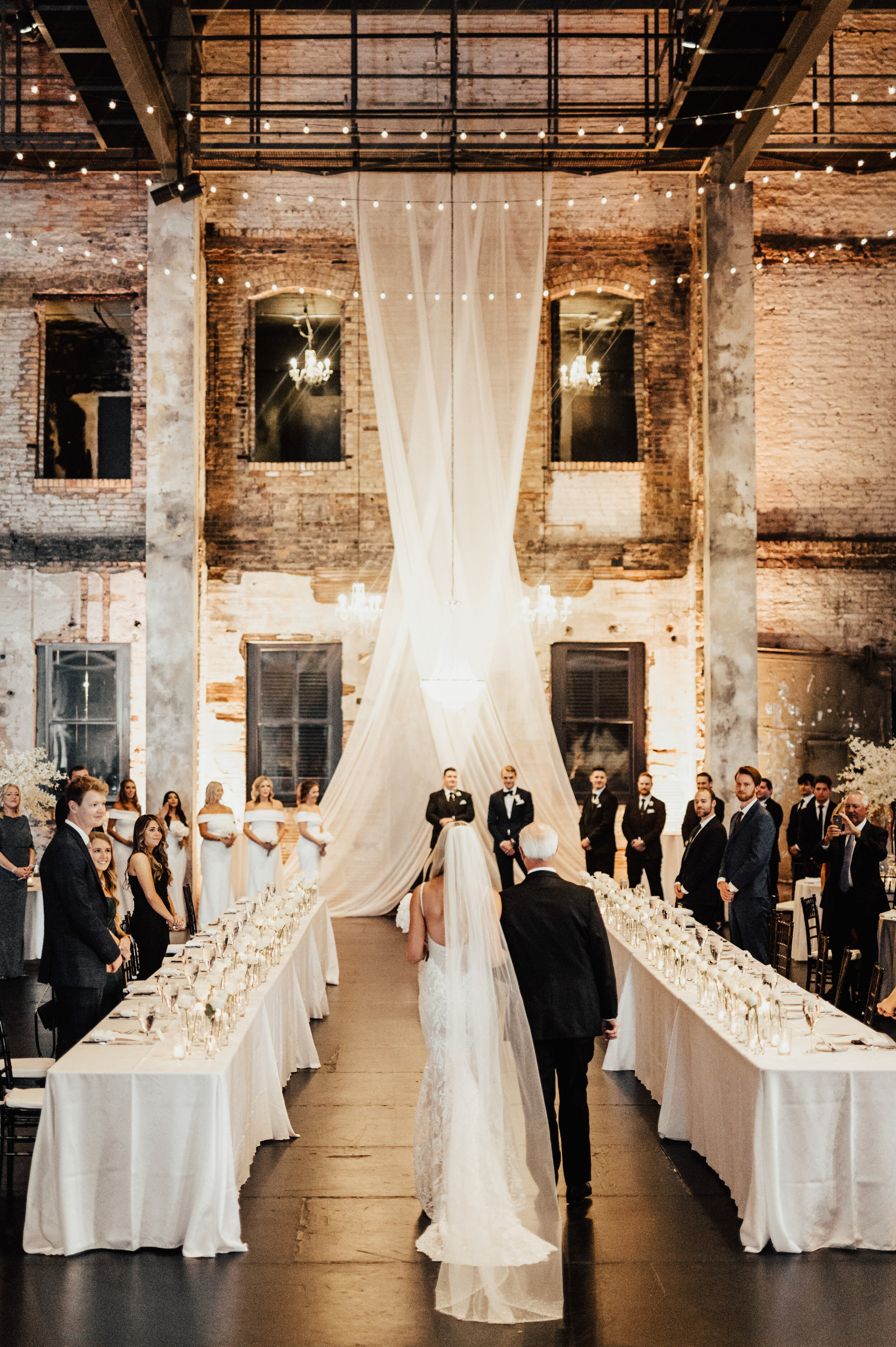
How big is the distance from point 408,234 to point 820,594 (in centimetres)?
547

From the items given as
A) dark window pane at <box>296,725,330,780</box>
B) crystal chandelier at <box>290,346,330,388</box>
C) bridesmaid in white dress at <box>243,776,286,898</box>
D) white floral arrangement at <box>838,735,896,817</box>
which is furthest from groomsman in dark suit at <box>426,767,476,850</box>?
crystal chandelier at <box>290,346,330,388</box>

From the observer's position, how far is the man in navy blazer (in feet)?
24.5

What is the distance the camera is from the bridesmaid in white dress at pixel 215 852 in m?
9.80

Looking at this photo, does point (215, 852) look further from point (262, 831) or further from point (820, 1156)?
point (820, 1156)

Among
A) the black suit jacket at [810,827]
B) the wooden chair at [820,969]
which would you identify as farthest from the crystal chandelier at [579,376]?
the wooden chair at [820,969]

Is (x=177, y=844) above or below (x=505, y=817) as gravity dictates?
below

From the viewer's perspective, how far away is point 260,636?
12961mm

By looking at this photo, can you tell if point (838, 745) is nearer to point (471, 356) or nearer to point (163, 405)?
point (471, 356)

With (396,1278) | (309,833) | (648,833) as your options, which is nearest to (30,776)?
(309,833)

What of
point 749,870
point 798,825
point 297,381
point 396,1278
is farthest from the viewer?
point 297,381

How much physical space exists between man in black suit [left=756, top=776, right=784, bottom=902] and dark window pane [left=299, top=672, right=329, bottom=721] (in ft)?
14.9

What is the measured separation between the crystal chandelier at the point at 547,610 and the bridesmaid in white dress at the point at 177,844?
3.84 meters

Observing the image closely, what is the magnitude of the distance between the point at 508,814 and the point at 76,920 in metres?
6.58

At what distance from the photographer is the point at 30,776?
11.2m
